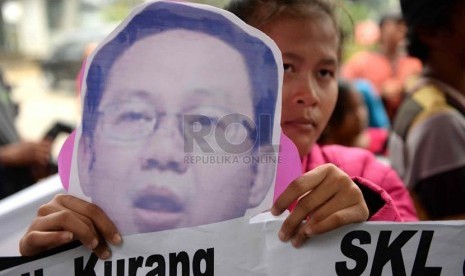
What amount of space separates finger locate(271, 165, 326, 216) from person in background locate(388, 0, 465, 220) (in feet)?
1.89

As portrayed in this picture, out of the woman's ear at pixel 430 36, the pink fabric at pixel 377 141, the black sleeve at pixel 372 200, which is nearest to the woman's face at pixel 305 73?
the black sleeve at pixel 372 200

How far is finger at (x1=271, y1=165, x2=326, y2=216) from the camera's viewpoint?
656mm

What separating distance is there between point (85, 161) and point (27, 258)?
155 mm

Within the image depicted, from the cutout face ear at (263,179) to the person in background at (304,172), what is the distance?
2cm

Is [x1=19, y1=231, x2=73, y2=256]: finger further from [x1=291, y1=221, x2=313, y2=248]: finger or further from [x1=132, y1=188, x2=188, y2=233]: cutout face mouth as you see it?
[x1=291, y1=221, x2=313, y2=248]: finger

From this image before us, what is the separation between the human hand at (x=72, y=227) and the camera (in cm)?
65

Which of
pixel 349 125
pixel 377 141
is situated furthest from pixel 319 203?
pixel 377 141

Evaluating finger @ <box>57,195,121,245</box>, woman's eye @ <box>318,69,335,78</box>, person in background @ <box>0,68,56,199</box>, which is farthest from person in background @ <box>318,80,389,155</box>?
person in background @ <box>0,68,56,199</box>

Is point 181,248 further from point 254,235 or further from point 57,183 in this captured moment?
point 57,183

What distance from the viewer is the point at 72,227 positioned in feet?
2.14

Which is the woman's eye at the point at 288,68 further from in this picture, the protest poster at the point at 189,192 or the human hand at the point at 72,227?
the human hand at the point at 72,227

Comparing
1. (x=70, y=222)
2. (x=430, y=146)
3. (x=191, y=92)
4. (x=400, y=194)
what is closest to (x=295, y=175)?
(x=191, y=92)

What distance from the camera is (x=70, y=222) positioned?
65 cm

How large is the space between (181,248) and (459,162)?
69 cm
